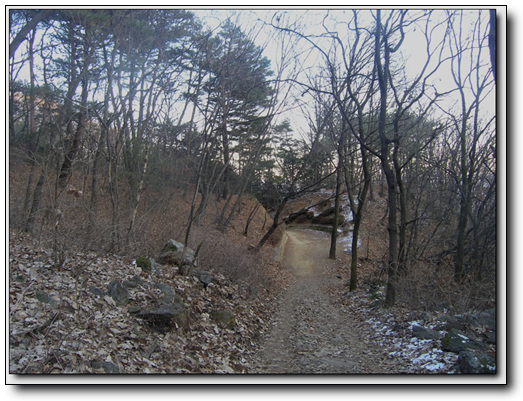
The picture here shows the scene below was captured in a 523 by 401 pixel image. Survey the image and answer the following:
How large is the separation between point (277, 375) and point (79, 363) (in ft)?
6.49

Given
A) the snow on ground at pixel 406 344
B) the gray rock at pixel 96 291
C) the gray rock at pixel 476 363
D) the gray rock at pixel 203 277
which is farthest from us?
the gray rock at pixel 203 277

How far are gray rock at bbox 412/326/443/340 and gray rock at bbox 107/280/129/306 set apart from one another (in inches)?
177

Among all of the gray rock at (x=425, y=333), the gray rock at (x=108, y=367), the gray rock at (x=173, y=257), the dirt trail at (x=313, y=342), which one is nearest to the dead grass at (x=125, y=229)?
the gray rock at (x=173, y=257)

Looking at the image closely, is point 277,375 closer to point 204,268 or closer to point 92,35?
point 204,268

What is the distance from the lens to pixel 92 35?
8258 mm

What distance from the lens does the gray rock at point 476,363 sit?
144 inches

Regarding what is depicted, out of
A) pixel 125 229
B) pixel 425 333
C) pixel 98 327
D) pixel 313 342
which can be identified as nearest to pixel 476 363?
pixel 425 333

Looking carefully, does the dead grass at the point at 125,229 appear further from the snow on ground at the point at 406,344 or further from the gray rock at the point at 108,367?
the snow on ground at the point at 406,344

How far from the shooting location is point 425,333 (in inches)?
203

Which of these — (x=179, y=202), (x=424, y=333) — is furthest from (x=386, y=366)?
(x=179, y=202)

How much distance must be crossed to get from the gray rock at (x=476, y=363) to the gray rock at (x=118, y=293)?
4.47m

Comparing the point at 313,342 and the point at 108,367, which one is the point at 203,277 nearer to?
the point at 313,342

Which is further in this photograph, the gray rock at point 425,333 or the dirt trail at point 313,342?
the gray rock at point 425,333
